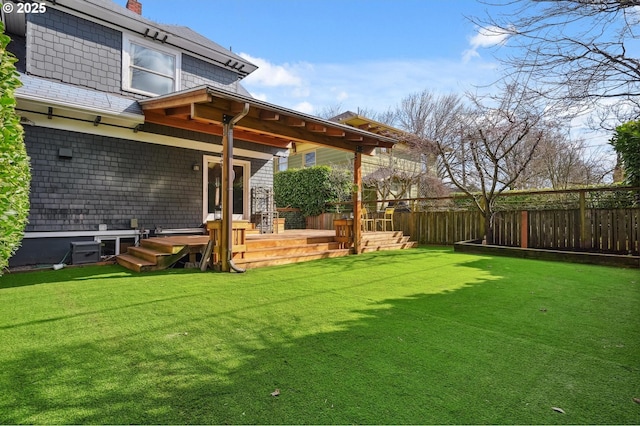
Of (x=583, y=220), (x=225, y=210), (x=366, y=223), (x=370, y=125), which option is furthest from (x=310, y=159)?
(x=583, y=220)

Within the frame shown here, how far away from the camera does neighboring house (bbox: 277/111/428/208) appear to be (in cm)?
1470

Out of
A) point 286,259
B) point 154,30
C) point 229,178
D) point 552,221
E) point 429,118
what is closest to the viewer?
point 229,178

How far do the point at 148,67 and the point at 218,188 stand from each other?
3.35 metres

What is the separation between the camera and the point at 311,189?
13484 millimetres

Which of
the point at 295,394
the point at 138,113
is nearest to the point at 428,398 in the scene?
the point at 295,394

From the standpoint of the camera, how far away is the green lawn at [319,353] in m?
1.78

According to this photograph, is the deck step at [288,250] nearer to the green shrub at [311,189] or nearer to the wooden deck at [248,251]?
the wooden deck at [248,251]

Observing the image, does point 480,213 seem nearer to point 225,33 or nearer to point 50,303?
point 50,303

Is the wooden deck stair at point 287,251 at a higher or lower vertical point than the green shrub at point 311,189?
lower

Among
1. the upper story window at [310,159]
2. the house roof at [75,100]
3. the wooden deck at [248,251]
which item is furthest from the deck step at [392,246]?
the upper story window at [310,159]

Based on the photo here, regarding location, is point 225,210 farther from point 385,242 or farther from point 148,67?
point 385,242

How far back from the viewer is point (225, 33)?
37.9 ft

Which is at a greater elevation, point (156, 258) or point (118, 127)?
point (118, 127)

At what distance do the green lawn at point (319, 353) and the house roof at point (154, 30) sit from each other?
19.4 ft
